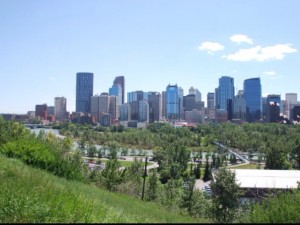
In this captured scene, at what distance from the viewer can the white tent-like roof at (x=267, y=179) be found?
128ft

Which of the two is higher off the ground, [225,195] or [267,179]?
[225,195]

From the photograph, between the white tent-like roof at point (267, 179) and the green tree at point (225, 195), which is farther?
the white tent-like roof at point (267, 179)

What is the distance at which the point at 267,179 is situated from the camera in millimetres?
41906

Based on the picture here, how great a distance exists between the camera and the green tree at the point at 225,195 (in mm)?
25558

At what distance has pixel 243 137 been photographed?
332ft

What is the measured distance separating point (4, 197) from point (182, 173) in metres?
52.8

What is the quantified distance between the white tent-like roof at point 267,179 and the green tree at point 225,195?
35.1ft

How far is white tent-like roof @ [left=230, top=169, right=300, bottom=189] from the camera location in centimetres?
3897

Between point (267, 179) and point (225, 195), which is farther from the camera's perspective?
point (267, 179)

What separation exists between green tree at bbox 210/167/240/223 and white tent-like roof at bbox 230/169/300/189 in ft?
35.1

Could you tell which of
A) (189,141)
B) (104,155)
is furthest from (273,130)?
(104,155)

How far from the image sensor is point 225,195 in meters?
26.6

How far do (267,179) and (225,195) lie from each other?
56.1 ft

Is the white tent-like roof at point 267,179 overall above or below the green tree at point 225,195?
below
